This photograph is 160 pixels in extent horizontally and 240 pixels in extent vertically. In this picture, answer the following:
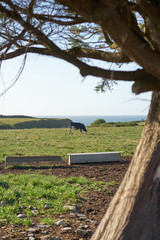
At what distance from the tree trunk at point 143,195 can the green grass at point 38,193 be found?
207 cm

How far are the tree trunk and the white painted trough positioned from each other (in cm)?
709

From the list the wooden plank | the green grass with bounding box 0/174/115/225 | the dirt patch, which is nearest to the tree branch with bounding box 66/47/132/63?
the dirt patch

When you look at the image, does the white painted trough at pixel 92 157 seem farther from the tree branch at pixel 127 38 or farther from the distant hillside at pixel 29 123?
the distant hillside at pixel 29 123

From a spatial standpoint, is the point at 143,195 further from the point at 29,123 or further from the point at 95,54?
the point at 29,123

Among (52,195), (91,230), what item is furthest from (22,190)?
(91,230)

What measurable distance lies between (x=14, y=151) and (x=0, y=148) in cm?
137

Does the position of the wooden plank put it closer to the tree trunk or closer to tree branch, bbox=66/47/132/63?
tree branch, bbox=66/47/132/63

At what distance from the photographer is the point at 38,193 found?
23.3 ft

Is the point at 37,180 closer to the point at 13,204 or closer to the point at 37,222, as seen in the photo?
the point at 13,204

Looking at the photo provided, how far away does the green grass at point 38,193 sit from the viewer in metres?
5.88

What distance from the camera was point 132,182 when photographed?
12.5ft

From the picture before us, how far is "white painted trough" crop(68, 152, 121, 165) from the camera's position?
1106 cm

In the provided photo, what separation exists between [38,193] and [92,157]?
174 inches

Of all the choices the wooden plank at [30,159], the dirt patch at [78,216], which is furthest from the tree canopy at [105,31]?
the wooden plank at [30,159]
